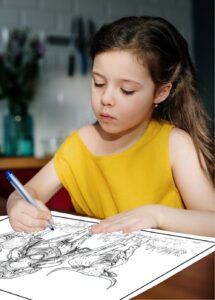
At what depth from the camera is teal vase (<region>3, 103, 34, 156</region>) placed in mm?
2428

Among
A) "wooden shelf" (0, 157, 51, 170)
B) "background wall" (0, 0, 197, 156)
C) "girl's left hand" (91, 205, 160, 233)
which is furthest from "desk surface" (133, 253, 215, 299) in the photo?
"background wall" (0, 0, 197, 156)

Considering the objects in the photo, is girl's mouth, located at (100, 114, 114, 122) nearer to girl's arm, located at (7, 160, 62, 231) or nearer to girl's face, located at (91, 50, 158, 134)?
girl's face, located at (91, 50, 158, 134)

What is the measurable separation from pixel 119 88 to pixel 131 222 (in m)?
0.31

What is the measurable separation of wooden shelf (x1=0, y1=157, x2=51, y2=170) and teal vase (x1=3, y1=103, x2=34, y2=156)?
0.49 feet

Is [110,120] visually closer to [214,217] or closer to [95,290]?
[214,217]

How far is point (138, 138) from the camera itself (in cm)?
123

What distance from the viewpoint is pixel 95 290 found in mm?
587

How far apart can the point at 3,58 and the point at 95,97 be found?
58.1 inches

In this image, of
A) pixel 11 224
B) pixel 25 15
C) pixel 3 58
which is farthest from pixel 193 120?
pixel 25 15

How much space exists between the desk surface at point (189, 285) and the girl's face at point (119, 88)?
1.49ft

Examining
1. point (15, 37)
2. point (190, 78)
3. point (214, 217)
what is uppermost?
point (15, 37)

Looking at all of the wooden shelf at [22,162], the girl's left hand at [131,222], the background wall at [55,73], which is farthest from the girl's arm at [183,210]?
the background wall at [55,73]

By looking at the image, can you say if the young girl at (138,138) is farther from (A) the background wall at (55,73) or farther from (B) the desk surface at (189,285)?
(A) the background wall at (55,73)

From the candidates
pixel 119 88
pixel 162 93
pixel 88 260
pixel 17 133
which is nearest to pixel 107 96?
pixel 119 88
